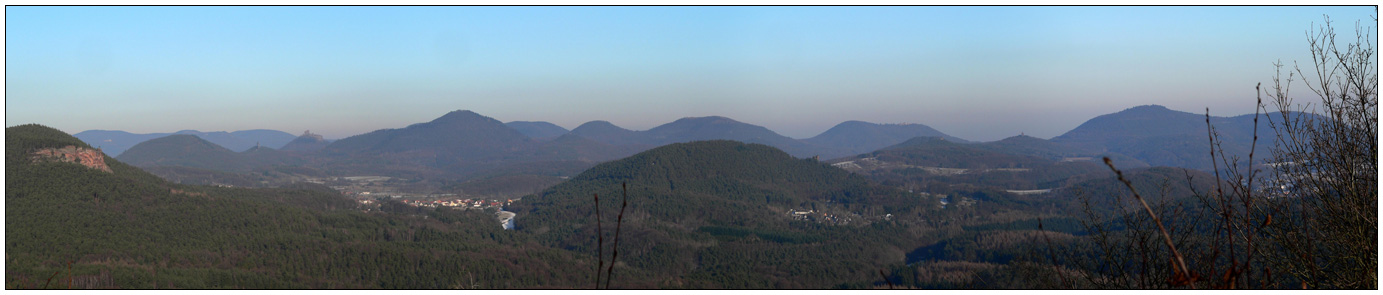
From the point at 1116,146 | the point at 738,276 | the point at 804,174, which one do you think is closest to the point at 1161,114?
the point at 1116,146

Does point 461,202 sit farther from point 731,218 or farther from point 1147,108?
point 1147,108

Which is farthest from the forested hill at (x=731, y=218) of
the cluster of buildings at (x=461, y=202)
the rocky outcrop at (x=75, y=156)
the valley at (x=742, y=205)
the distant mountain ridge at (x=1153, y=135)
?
the distant mountain ridge at (x=1153, y=135)

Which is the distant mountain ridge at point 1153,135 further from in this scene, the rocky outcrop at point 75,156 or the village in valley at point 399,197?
the rocky outcrop at point 75,156

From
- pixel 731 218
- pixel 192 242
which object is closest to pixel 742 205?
pixel 731 218

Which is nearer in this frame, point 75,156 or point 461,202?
point 75,156

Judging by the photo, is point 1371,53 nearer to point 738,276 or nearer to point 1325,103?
point 1325,103

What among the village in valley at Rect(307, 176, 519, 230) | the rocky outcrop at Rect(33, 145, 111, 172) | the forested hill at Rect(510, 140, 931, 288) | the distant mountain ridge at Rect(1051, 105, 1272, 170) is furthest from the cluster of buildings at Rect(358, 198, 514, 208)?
the distant mountain ridge at Rect(1051, 105, 1272, 170)
